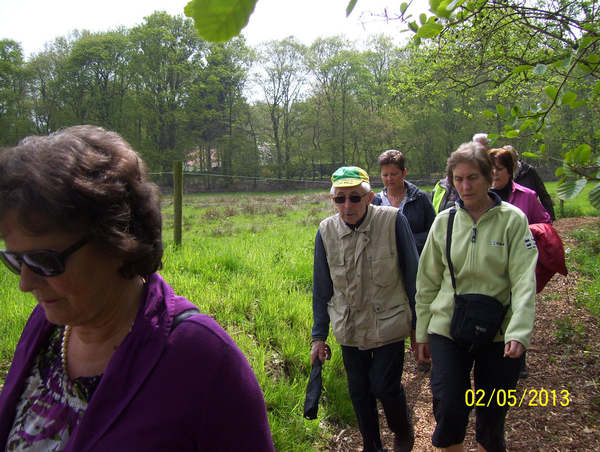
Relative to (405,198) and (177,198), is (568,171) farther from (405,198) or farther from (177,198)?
(177,198)

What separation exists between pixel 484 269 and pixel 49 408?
2357 millimetres

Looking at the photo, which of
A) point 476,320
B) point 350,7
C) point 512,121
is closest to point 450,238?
point 476,320

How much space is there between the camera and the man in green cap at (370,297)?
10.1 feet

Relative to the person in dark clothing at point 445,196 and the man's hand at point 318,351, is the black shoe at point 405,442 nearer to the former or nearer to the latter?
the man's hand at point 318,351

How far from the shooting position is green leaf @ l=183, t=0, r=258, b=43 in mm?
484

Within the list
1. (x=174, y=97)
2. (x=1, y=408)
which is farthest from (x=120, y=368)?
(x=174, y=97)

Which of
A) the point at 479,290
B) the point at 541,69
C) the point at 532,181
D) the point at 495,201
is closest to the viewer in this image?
the point at 541,69

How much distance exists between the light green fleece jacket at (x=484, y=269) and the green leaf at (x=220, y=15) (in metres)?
2.45

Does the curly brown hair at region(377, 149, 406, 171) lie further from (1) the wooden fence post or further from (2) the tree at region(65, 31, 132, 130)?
(2) the tree at region(65, 31, 132, 130)

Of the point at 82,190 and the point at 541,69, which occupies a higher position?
the point at 541,69

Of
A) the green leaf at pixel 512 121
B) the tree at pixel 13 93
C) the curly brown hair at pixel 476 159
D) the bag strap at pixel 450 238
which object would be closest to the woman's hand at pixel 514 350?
the bag strap at pixel 450 238

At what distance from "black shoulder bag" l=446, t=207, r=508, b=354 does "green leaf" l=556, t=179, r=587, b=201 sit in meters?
1.60

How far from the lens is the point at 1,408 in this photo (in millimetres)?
1358

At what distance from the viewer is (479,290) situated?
8.89ft
